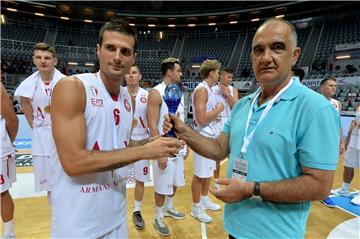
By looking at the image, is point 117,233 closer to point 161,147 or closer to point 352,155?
point 161,147

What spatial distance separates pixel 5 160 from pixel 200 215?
237 centimetres

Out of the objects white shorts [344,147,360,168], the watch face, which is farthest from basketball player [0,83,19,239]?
white shorts [344,147,360,168]

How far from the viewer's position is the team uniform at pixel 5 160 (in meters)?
2.50

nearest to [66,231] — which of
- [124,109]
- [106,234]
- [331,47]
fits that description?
[106,234]

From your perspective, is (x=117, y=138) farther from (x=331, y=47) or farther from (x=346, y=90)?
(x=331, y=47)

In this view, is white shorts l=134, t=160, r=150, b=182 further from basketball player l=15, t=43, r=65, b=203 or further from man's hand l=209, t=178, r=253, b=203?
man's hand l=209, t=178, r=253, b=203

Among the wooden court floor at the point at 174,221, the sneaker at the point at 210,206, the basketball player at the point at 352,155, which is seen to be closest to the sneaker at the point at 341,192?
the basketball player at the point at 352,155

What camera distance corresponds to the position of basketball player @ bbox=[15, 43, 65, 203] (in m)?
2.97

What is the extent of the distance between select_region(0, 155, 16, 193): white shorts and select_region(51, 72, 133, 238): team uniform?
4.48 ft

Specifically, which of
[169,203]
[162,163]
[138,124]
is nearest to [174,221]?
[169,203]

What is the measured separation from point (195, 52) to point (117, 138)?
24.0 meters

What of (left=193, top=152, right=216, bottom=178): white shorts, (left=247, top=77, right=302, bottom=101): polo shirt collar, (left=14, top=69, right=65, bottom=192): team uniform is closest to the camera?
(left=247, top=77, right=302, bottom=101): polo shirt collar

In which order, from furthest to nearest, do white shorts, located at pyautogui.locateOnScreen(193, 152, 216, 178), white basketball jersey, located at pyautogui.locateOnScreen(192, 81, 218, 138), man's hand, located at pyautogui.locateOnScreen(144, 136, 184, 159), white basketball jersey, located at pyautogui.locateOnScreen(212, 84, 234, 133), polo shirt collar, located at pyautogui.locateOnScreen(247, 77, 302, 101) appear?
white basketball jersey, located at pyautogui.locateOnScreen(212, 84, 234, 133) → white basketball jersey, located at pyautogui.locateOnScreen(192, 81, 218, 138) → white shorts, located at pyautogui.locateOnScreen(193, 152, 216, 178) → man's hand, located at pyautogui.locateOnScreen(144, 136, 184, 159) → polo shirt collar, located at pyautogui.locateOnScreen(247, 77, 302, 101)

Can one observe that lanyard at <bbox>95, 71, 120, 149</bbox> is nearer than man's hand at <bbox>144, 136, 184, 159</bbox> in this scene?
No
